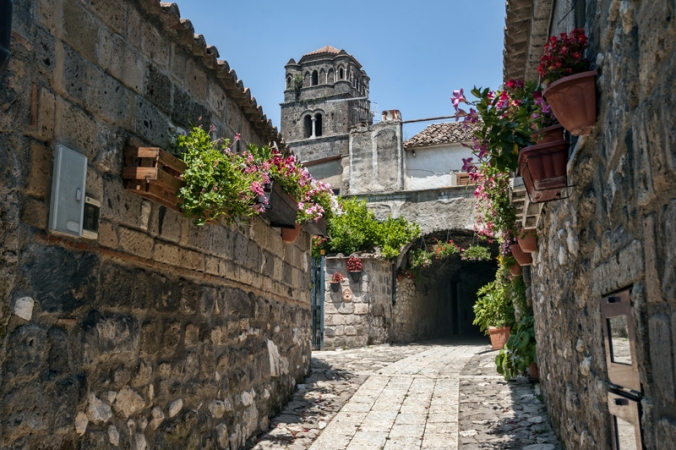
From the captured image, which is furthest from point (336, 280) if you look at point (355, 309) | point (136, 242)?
point (136, 242)

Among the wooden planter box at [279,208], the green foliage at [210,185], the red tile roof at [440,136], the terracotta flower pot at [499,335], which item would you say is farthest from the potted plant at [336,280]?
the green foliage at [210,185]

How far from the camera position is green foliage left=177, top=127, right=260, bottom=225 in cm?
352

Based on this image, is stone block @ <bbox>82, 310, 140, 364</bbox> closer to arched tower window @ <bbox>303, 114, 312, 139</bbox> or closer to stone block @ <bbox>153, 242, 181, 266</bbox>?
stone block @ <bbox>153, 242, 181, 266</bbox>

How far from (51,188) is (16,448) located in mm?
1027

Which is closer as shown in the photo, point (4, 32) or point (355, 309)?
point (4, 32)

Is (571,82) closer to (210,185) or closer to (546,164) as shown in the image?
(546,164)

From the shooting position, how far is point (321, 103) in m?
42.9

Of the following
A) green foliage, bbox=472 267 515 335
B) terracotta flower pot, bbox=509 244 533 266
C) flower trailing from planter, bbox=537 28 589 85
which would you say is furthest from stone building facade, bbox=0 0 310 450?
green foliage, bbox=472 267 515 335

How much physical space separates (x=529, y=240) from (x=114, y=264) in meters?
3.77

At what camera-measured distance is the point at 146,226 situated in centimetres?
338

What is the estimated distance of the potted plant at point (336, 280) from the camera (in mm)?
13203

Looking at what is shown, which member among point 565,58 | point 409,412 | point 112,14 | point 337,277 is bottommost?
point 409,412

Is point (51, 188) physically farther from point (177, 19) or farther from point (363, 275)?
point (363, 275)

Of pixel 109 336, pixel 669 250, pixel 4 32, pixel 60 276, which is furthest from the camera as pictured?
pixel 109 336
